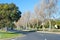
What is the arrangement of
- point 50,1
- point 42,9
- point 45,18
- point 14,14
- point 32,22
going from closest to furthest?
point 14,14 → point 50,1 → point 42,9 → point 45,18 → point 32,22

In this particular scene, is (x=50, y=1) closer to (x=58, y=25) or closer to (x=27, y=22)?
(x=58, y=25)

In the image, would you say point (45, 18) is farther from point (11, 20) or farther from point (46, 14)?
point (11, 20)

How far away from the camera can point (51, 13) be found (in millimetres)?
79562

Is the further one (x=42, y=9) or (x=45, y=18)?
(x=45, y=18)

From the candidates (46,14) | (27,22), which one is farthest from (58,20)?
(27,22)

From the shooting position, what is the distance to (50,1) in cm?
7619

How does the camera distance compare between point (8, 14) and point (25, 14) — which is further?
point (25, 14)

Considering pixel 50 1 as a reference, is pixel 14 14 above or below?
below

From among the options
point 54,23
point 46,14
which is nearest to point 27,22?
point 54,23

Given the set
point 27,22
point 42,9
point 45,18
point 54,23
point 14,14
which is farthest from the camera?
point 27,22

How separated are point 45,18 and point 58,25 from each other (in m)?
6.68

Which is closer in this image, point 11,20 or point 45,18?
point 11,20

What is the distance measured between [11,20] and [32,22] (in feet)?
196

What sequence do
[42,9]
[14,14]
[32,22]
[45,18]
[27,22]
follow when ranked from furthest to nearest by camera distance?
1. [27,22]
2. [32,22]
3. [45,18]
4. [42,9]
5. [14,14]
